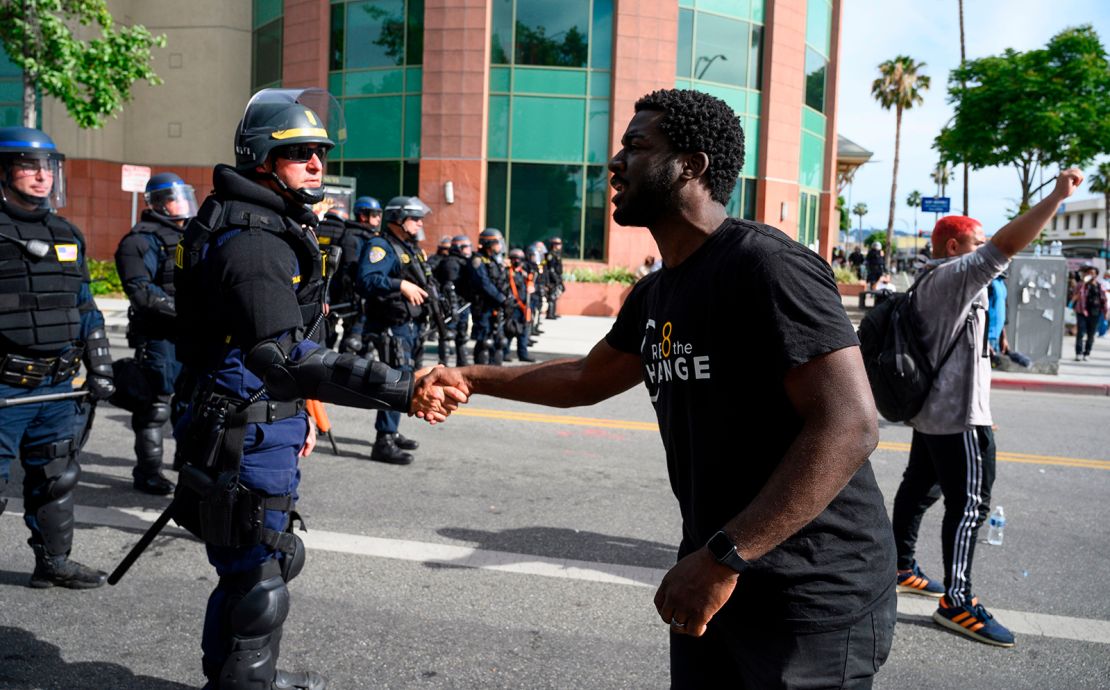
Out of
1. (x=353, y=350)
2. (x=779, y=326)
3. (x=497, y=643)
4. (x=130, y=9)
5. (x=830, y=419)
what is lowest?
(x=497, y=643)

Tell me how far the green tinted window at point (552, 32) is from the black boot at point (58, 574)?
68.5 feet

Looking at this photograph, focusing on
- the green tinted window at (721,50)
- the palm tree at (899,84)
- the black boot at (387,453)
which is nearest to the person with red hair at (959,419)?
the black boot at (387,453)

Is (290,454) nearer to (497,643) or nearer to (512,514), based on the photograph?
(497,643)

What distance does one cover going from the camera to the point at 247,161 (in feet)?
10.6

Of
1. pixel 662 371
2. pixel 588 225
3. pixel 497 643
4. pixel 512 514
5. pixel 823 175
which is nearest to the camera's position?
pixel 662 371

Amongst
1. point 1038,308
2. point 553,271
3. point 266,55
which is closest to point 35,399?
point 1038,308

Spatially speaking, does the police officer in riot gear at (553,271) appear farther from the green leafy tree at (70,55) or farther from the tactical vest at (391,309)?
the tactical vest at (391,309)

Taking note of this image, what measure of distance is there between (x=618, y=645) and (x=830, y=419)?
2373 mm

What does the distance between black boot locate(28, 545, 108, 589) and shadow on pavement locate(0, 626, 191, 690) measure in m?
0.58

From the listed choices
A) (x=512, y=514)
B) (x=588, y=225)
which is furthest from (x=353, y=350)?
(x=588, y=225)

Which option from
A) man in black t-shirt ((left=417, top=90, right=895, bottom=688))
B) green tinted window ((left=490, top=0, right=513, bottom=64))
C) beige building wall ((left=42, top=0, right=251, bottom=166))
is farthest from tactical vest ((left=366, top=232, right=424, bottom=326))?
beige building wall ((left=42, top=0, right=251, bottom=166))

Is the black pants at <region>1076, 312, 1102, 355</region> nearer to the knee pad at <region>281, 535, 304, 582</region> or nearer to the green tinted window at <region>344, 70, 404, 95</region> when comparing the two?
the green tinted window at <region>344, 70, 404, 95</region>

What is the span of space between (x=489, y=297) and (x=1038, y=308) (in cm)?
895

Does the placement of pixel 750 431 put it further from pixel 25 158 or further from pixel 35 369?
pixel 25 158
